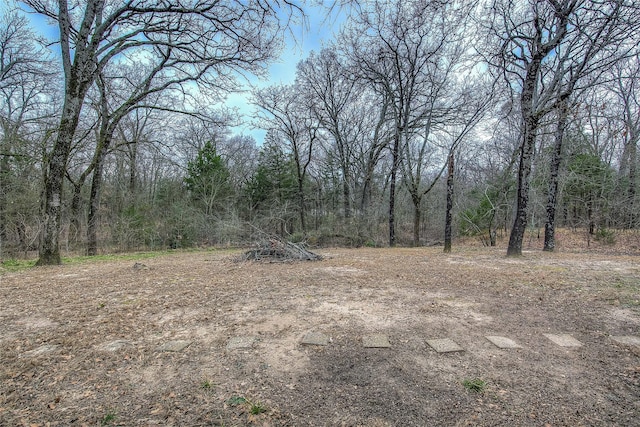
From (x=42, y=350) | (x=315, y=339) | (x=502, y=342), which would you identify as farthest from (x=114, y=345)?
(x=502, y=342)

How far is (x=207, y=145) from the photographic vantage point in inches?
723

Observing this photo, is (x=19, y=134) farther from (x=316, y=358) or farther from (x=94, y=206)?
(x=316, y=358)

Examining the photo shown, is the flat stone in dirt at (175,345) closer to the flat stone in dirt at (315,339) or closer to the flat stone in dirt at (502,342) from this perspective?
the flat stone in dirt at (315,339)

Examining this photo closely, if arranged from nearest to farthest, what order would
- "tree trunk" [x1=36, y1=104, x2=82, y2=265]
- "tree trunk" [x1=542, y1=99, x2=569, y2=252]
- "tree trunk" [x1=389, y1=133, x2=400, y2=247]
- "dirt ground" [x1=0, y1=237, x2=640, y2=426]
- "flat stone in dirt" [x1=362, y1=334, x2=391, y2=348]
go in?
"dirt ground" [x1=0, y1=237, x2=640, y2=426]
"flat stone in dirt" [x1=362, y1=334, x2=391, y2=348]
"tree trunk" [x1=36, y1=104, x2=82, y2=265]
"tree trunk" [x1=542, y1=99, x2=569, y2=252]
"tree trunk" [x1=389, y1=133, x2=400, y2=247]

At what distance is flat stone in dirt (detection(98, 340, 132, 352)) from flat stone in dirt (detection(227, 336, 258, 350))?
80cm

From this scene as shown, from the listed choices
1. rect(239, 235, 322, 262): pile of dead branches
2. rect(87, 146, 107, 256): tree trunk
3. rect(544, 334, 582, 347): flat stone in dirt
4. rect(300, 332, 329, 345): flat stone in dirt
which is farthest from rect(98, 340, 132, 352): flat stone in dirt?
rect(87, 146, 107, 256): tree trunk

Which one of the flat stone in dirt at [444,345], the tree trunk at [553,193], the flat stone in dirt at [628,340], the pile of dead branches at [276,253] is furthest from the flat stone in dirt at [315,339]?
the tree trunk at [553,193]

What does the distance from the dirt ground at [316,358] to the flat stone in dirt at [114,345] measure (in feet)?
0.06

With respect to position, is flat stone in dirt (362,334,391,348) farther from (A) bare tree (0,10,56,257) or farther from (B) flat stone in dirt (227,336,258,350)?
(A) bare tree (0,10,56,257)

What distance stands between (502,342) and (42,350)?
3536 mm

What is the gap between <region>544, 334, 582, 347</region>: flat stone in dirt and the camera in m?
2.39

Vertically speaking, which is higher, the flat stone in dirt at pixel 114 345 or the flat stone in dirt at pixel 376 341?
the flat stone in dirt at pixel 376 341

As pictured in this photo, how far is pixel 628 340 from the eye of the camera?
2.45m

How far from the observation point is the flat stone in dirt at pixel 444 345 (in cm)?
225
